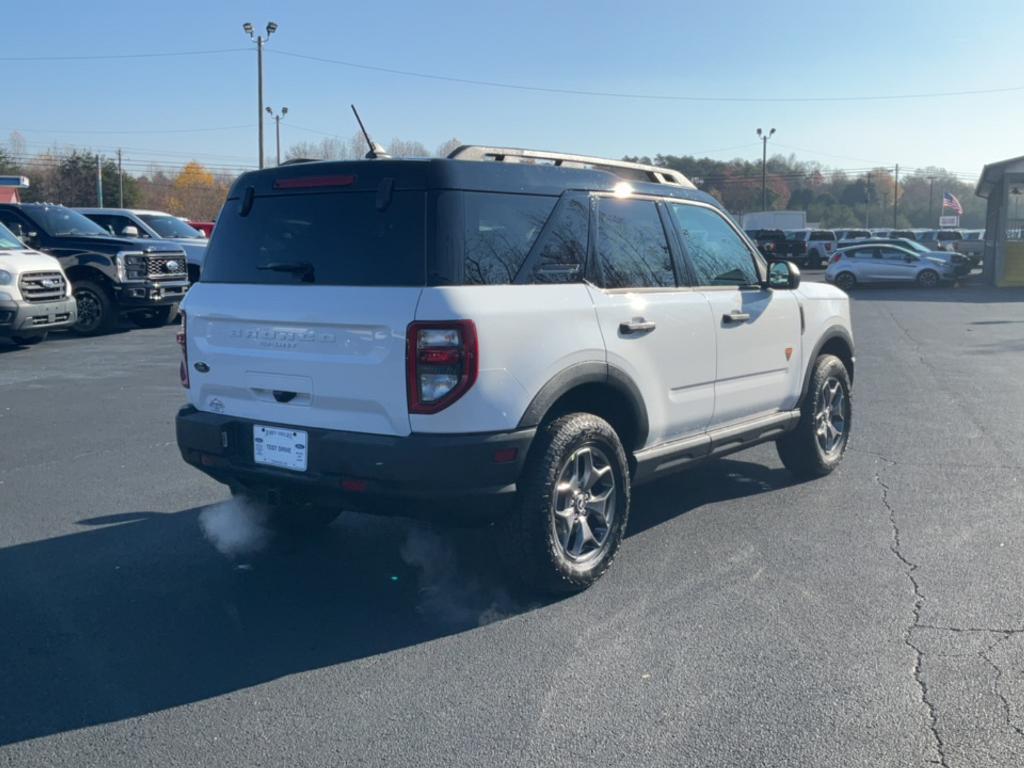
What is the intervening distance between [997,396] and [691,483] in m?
5.57

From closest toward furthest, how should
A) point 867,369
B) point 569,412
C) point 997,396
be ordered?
point 569,412
point 997,396
point 867,369

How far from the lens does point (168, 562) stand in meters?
5.53

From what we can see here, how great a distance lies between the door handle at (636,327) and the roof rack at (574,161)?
847 millimetres

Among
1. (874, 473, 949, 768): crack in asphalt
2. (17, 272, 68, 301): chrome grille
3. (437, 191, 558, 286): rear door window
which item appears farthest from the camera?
(17, 272, 68, 301): chrome grille

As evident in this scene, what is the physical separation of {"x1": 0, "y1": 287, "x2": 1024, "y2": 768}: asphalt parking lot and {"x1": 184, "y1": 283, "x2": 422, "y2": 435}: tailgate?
0.92 m

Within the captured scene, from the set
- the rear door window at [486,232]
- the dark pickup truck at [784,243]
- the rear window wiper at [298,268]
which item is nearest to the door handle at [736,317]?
the rear door window at [486,232]

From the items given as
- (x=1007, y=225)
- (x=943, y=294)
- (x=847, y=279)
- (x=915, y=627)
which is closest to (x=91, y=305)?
(x=915, y=627)

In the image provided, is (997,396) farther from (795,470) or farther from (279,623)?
(279,623)

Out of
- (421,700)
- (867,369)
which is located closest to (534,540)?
(421,700)

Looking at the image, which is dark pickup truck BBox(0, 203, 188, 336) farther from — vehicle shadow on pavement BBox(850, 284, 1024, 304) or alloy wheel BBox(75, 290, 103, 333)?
vehicle shadow on pavement BBox(850, 284, 1024, 304)

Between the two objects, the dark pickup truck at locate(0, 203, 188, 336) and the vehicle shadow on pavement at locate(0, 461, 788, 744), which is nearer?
the vehicle shadow on pavement at locate(0, 461, 788, 744)

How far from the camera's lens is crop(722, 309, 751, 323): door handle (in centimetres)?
607

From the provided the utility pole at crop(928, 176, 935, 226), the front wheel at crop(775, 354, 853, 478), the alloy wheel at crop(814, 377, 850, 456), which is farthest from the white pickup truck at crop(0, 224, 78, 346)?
the utility pole at crop(928, 176, 935, 226)

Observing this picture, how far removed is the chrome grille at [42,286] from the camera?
14547 mm
